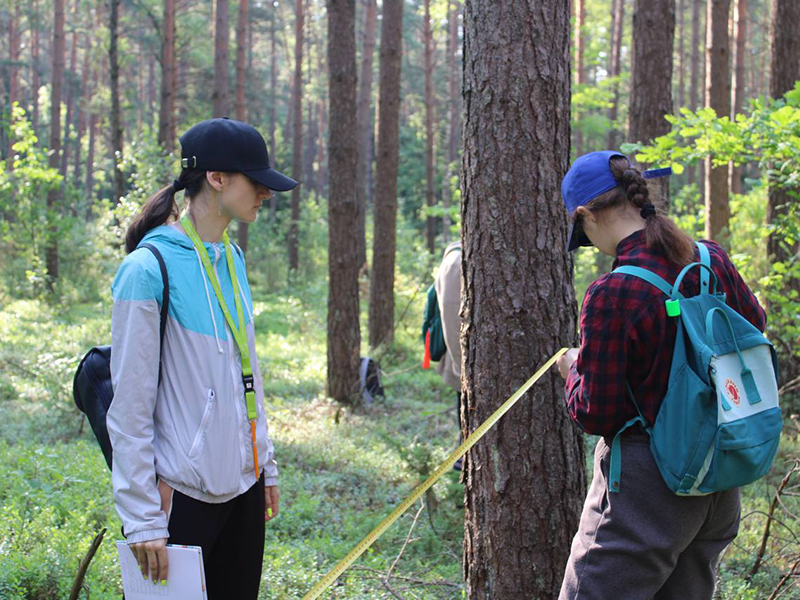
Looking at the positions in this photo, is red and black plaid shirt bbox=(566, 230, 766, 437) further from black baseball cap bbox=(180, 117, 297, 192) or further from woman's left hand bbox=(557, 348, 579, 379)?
black baseball cap bbox=(180, 117, 297, 192)

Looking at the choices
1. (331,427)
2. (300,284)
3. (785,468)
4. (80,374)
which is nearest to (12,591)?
(80,374)

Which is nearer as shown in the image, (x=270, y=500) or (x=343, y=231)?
(x=270, y=500)

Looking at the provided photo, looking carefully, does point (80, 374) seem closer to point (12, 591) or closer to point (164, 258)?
point (164, 258)

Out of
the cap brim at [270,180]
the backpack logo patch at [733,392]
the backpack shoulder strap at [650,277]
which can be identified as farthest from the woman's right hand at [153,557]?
the backpack logo patch at [733,392]

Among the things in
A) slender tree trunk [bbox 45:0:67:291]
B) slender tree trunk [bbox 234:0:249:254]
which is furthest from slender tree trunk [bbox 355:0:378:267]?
slender tree trunk [bbox 45:0:67:291]

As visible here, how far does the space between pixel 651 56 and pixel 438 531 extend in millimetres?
5697

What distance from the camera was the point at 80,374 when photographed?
2.64 metres

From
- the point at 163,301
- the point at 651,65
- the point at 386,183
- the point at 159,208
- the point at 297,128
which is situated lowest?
the point at 163,301

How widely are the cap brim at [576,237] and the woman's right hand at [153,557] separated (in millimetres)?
1635

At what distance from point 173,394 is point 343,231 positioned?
695cm

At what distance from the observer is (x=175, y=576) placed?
2443 millimetres

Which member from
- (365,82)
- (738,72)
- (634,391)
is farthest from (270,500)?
(738,72)

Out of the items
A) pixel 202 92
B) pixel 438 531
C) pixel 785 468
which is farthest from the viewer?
pixel 202 92

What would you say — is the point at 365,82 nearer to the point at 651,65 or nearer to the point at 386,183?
the point at 386,183
